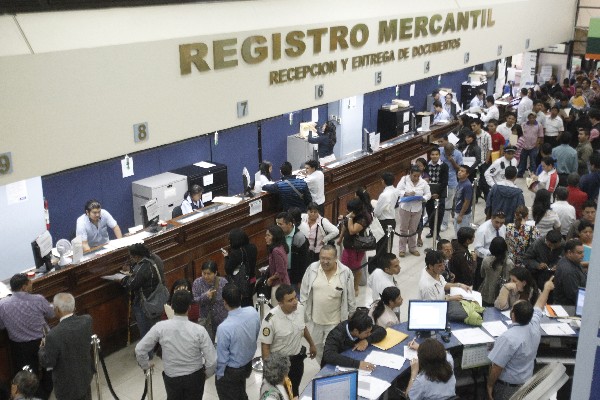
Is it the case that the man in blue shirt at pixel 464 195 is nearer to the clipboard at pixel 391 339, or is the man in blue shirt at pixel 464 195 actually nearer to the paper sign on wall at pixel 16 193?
the clipboard at pixel 391 339

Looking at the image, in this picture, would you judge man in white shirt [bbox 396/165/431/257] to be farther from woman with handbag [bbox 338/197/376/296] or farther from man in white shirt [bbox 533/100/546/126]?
man in white shirt [bbox 533/100/546/126]

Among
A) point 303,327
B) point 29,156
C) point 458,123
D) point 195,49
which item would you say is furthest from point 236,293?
point 458,123

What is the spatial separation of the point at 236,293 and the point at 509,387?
230 centimetres

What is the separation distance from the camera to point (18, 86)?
18.2 feet

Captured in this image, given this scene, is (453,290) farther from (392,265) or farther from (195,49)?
(195,49)

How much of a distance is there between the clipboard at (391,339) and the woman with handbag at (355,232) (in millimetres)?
1783

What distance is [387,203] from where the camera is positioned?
27.8 feet

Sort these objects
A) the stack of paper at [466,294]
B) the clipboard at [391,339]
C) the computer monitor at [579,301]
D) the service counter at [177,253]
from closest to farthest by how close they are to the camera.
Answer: the clipboard at [391,339] → the computer monitor at [579,301] → the stack of paper at [466,294] → the service counter at [177,253]

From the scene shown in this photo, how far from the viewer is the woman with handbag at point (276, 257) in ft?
22.1

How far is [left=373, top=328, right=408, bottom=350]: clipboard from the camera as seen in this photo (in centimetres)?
564

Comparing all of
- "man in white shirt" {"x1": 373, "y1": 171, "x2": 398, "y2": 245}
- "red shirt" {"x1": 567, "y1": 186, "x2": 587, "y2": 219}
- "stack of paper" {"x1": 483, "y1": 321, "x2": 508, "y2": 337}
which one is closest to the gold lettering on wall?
"man in white shirt" {"x1": 373, "y1": 171, "x2": 398, "y2": 245}

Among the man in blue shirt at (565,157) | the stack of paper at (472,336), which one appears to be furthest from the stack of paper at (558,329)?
the man in blue shirt at (565,157)

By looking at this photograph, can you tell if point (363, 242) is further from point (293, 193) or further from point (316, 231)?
point (293, 193)

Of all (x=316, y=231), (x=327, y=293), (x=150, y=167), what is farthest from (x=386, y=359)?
(x=150, y=167)
